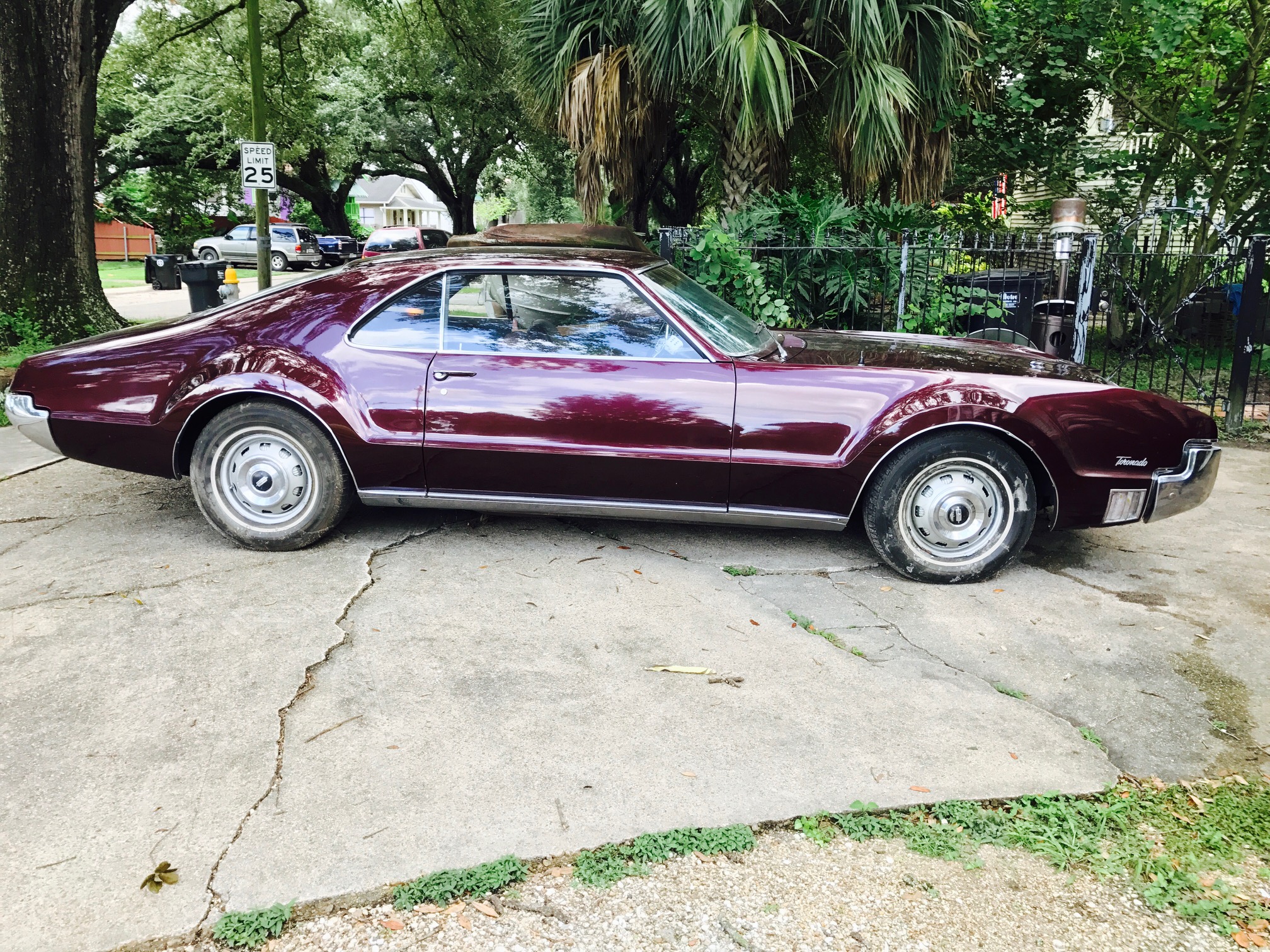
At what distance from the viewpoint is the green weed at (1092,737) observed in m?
3.02

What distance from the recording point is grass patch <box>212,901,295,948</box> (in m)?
2.15

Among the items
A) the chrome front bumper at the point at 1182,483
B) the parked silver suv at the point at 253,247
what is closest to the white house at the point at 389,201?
the parked silver suv at the point at 253,247

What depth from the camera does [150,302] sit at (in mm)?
20266

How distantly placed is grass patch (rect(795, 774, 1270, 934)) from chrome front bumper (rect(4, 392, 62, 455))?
3944 millimetres

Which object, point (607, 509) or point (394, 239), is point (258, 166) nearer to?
point (607, 509)

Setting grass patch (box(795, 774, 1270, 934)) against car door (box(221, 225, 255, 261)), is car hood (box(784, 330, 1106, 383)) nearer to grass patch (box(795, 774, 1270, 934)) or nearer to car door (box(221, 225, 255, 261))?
grass patch (box(795, 774, 1270, 934))

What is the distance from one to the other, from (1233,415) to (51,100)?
11.3m

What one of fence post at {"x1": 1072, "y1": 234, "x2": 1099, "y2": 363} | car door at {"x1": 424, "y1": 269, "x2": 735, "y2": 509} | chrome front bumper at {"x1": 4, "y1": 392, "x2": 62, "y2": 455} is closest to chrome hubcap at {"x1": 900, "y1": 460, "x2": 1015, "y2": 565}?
car door at {"x1": 424, "y1": 269, "x2": 735, "y2": 509}

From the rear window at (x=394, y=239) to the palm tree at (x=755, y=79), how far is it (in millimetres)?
23844

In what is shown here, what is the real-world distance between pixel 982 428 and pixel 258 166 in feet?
35.9

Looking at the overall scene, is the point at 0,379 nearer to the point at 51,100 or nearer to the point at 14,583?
the point at 51,100

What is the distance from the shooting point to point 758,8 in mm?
9414

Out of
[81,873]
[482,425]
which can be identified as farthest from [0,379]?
[81,873]

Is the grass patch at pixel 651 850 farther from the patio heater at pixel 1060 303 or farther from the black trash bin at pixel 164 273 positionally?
the black trash bin at pixel 164 273
